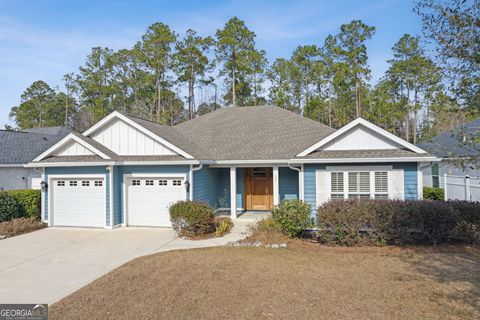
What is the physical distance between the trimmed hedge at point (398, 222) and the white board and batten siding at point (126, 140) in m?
6.98

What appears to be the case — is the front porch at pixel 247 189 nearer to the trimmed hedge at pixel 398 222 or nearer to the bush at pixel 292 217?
the bush at pixel 292 217

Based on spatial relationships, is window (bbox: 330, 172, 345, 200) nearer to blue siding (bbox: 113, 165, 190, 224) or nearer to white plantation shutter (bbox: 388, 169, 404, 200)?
white plantation shutter (bbox: 388, 169, 404, 200)

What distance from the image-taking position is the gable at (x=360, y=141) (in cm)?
1131

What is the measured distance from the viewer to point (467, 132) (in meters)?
4.92

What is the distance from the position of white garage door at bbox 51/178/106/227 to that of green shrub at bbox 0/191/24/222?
5.02 feet

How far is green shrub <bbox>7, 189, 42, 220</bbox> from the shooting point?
1330 centimetres

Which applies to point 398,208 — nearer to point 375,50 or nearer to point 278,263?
point 278,263

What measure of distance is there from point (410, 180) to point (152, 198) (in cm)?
977

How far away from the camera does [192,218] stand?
35.2 feet

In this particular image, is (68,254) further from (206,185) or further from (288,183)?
(288,183)

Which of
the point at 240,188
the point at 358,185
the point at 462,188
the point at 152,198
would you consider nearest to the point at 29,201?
the point at 152,198

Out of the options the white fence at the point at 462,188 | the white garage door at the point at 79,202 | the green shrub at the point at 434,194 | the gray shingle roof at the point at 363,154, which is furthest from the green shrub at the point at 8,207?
the green shrub at the point at 434,194

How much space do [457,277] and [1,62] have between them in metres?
22.4

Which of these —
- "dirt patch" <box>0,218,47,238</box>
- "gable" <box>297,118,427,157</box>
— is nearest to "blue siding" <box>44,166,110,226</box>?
"dirt patch" <box>0,218,47,238</box>
